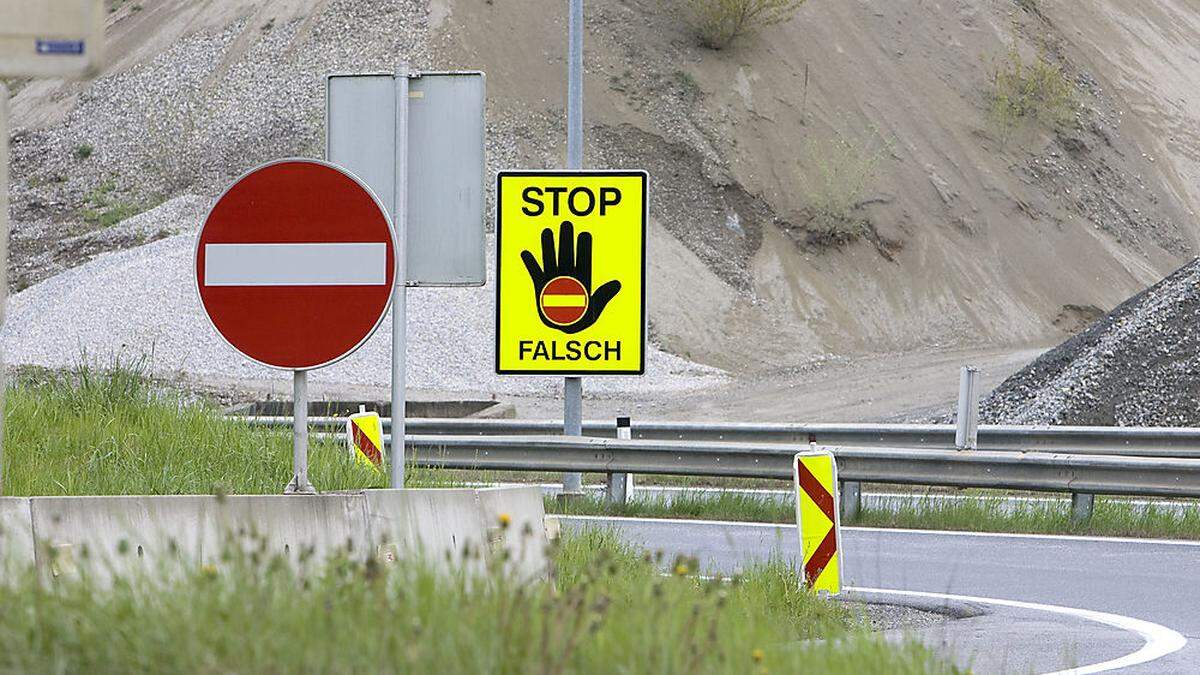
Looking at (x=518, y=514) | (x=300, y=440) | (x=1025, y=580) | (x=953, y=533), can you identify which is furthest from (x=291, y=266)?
(x=953, y=533)

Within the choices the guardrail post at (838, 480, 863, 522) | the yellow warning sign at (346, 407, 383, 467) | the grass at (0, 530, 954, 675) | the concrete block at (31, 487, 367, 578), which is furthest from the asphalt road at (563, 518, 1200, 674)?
the grass at (0, 530, 954, 675)

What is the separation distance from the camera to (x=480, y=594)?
4.06 meters

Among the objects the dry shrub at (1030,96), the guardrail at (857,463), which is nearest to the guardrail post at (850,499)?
the guardrail at (857,463)

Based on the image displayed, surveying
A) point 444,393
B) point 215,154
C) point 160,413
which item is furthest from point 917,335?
point 160,413

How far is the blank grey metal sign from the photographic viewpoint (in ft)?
28.3

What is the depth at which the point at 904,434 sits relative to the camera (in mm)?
18812

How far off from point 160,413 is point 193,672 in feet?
20.4

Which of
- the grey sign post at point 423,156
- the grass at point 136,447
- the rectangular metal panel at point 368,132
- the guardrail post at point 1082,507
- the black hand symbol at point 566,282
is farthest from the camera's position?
the black hand symbol at point 566,282

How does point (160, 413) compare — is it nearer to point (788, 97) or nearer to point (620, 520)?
point (620, 520)

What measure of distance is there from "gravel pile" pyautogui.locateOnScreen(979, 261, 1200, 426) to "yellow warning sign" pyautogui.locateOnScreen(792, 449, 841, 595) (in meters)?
14.5

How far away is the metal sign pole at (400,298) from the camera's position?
26.7ft

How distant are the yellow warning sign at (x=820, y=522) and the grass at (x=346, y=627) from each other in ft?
16.4

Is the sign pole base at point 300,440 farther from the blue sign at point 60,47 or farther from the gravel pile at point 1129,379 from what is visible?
the gravel pile at point 1129,379

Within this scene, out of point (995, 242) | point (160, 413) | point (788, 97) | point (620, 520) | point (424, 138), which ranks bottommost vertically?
point (620, 520)
